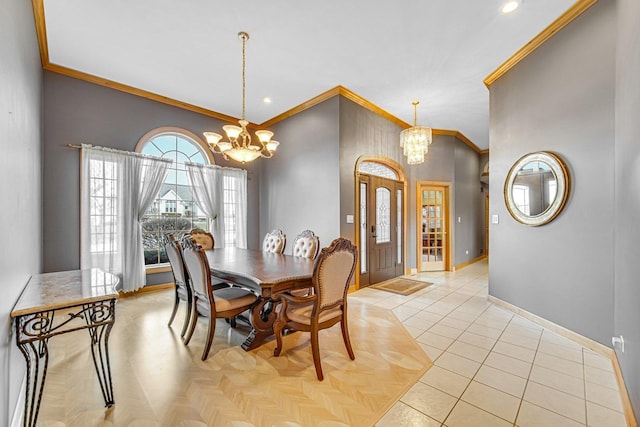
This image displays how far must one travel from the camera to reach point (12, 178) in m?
1.64

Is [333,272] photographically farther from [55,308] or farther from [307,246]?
[55,308]

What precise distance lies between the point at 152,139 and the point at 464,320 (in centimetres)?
534

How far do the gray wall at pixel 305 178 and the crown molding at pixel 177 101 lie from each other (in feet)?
0.41

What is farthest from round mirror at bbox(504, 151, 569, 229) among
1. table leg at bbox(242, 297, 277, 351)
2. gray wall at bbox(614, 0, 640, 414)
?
table leg at bbox(242, 297, 277, 351)

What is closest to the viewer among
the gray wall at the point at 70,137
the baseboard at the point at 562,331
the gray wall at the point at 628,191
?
the gray wall at the point at 628,191

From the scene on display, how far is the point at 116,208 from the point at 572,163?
228 inches

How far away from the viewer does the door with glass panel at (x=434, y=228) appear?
237 inches

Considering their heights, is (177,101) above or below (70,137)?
above

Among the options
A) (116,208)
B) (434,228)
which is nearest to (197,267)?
(116,208)

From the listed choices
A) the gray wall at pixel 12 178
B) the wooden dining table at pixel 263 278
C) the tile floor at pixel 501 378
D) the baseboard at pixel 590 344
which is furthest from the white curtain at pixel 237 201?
the baseboard at pixel 590 344

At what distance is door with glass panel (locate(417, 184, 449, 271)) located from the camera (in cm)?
602

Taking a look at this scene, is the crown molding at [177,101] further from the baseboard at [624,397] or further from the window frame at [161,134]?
the baseboard at [624,397]

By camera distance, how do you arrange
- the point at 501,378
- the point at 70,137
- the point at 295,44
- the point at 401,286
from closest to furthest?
the point at 501,378
the point at 295,44
the point at 70,137
the point at 401,286

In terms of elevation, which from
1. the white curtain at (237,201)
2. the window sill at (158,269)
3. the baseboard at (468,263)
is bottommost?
the baseboard at (468,263)
